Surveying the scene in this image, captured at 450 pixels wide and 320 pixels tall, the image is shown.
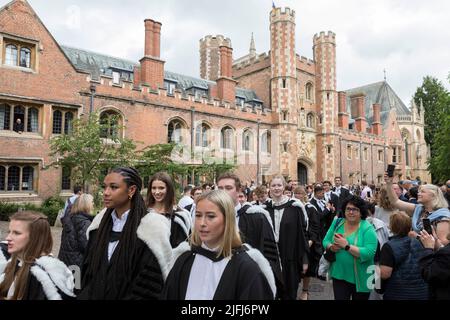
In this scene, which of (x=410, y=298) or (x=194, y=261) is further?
(x=410, y=298)

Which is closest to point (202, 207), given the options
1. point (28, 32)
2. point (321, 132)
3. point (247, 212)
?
point (247, 212)

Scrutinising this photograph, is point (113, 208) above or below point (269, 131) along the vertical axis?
below

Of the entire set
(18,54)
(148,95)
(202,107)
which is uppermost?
(18,54)

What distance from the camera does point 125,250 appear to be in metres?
2.44

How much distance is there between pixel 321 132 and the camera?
28328 mm

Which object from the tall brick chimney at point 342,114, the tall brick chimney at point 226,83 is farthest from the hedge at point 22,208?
the tall brick chimney at point 342,114

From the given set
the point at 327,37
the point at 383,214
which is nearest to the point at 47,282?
the point at 383,214

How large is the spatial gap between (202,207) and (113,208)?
104cm

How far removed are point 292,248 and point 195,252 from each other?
2.97m

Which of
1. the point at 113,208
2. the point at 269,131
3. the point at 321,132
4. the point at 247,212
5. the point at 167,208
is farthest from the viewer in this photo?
the point at 321,132

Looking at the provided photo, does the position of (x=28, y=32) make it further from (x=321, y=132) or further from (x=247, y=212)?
(x=321, y=132)

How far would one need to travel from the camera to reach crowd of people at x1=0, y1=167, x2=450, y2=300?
1982mm

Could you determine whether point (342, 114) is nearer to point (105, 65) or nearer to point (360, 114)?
point (360, 114)
